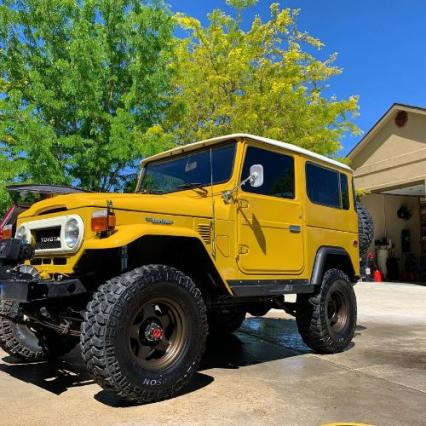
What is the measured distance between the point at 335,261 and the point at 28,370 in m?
3.83

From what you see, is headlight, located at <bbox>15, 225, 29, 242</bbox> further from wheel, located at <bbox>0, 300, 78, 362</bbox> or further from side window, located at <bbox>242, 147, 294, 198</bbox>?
side window, located at <bbox>242, 147, 294, 198</bbox>

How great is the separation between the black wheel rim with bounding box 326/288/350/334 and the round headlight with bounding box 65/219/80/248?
3454mm

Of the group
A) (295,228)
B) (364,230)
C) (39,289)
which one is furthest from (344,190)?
(39,289)

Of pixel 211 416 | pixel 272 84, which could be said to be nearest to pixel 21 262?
pixel 211 416

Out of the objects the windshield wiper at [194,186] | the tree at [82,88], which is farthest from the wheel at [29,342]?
the tree at [82,88]

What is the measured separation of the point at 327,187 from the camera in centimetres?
653

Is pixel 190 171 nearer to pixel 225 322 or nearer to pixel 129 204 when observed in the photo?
pixel 129 204

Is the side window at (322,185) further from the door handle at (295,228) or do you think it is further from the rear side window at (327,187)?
the door handle at (295,228)

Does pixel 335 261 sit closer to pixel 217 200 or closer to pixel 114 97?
pixel 217 200

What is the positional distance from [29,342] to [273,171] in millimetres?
3182

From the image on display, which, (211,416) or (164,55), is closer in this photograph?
(211,416)

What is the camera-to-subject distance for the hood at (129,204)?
4246 mm

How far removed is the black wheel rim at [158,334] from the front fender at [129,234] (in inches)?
21.7

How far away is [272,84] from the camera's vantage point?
47.2ft
